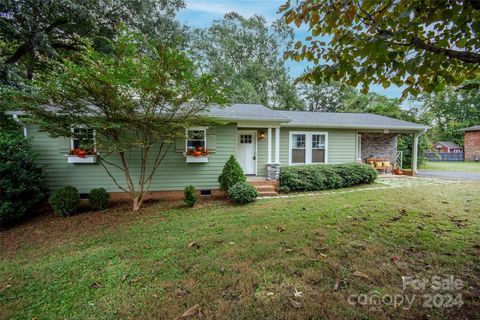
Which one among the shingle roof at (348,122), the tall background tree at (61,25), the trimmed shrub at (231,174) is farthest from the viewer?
the shingle roof at (348,122)

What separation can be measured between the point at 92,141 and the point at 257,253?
5170 mm

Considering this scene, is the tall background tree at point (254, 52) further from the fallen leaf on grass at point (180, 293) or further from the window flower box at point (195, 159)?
the fallen leaf on grass at point (180, 293)

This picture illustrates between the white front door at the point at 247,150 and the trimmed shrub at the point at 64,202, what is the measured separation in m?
5.94

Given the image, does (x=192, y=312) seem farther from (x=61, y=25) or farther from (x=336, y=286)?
(x=61, y=25)

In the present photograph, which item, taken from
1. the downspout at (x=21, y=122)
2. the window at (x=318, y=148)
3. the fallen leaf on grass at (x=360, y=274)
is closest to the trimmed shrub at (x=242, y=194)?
the fallen leaf on grass at (x=360, y=274)

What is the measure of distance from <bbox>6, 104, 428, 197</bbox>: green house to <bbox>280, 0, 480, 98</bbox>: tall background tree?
4.07 meters

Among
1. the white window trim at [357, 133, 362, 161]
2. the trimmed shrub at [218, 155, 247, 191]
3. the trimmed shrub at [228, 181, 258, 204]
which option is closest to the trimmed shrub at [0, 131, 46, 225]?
the trimmed shrub at [218, 155, 247, 191]

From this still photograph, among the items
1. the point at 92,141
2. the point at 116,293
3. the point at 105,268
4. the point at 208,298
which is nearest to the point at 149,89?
the point at 92,141

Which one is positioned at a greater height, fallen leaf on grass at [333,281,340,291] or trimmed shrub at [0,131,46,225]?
trimmed shrub at [0,131,46,225]

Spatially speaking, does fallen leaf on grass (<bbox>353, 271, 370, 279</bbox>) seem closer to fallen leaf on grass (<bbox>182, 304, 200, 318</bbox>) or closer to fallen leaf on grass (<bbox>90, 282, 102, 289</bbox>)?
fallen leaf on grass (<bbox>182, 304, 200, 318</bbox>)

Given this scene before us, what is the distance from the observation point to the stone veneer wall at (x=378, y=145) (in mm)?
12344

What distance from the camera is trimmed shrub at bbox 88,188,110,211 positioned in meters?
6.20

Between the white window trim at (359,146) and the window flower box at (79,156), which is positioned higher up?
the white window trim at (359,146)

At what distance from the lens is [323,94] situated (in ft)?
85.0
